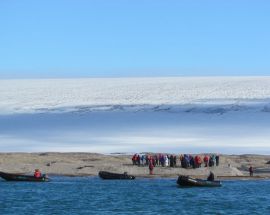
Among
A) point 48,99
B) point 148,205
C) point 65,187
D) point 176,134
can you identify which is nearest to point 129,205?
point 148,205

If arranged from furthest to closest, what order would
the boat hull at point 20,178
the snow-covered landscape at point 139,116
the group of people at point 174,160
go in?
the snow-covered landscape at point 139,116 < the group of people at point 174,160 < the boat hull at point 20,178

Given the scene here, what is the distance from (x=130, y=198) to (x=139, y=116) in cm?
3068

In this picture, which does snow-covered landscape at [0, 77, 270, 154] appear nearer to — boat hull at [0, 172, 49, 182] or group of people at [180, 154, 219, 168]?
group of people at [180, 154, 219, 168]

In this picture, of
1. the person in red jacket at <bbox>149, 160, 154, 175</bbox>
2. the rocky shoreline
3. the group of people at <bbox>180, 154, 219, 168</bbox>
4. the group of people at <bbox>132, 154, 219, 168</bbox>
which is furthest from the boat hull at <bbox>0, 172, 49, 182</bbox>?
the group of people at <bbox>180, 154, 219, 168</bbox>

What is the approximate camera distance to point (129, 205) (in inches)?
1924

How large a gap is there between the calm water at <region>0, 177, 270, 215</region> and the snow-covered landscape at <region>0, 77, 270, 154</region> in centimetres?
1165

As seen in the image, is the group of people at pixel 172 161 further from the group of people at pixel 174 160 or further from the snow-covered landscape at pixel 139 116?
the snow-covered landscape at pixel 139 116

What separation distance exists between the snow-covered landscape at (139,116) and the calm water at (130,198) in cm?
1165

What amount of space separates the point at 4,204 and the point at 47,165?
1889 cm

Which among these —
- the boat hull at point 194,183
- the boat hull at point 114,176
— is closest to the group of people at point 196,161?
the boat hull at point 114,176

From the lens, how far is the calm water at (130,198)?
47.4m

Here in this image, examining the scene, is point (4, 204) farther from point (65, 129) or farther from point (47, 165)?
point (65, 129)

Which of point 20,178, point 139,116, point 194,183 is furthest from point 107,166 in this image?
point 139,116

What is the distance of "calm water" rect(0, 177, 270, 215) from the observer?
4743cm
